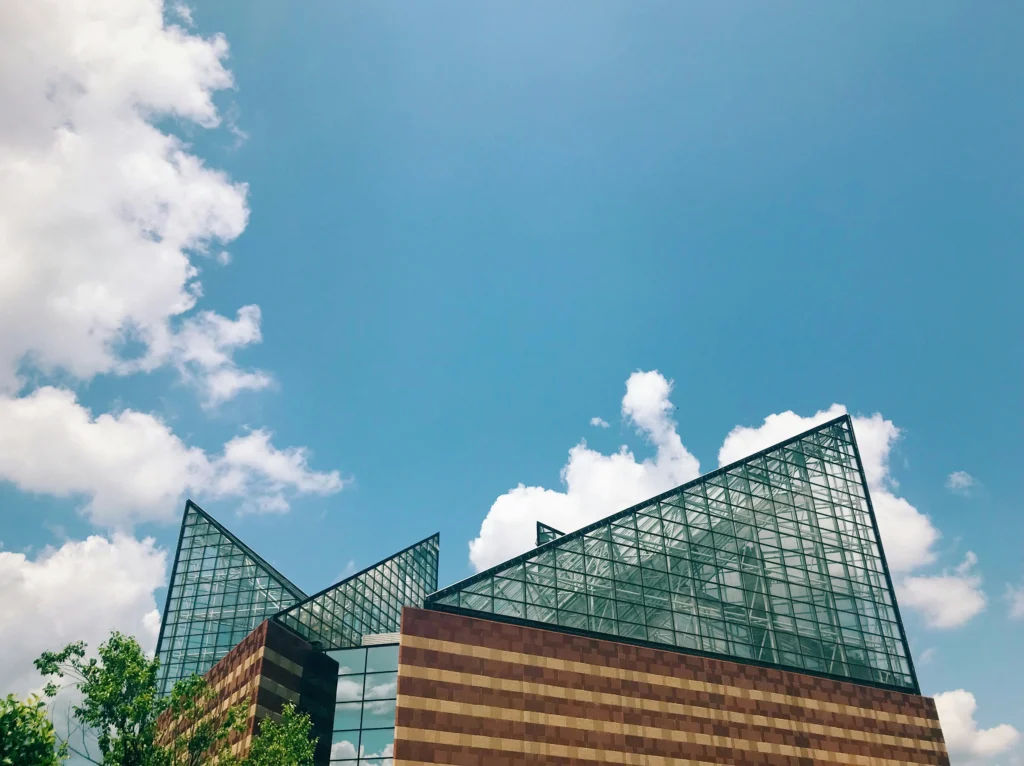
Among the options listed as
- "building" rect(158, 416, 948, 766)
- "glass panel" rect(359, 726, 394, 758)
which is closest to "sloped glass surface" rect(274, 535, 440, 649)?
"building" rect(158, 416, 948, 766)

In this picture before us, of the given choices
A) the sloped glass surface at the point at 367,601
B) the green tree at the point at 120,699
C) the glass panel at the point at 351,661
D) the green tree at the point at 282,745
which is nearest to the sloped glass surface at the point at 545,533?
the sloped glass surface at the point at 367,601

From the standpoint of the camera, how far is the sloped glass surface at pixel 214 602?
74688 millimetres

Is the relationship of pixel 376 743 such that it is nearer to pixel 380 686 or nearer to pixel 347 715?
pixel 347 715

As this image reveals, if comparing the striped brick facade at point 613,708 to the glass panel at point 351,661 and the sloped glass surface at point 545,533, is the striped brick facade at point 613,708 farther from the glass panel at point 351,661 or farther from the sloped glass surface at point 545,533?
the sloped glass surface at point 545,533

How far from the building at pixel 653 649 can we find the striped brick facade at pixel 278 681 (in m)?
0.15

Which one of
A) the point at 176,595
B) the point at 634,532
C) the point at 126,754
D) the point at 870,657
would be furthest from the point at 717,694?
the point at 176,595

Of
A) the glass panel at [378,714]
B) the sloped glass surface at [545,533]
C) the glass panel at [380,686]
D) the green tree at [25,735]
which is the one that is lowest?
the green tree at [25,735]

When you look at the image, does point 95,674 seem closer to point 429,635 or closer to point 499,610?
point 429,635

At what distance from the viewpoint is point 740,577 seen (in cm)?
6056

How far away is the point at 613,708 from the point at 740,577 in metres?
17.2

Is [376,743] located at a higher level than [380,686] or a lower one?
lower

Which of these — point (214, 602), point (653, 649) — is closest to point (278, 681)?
point (214, 602)

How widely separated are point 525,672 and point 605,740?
7.02 m

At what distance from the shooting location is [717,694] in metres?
54.0
